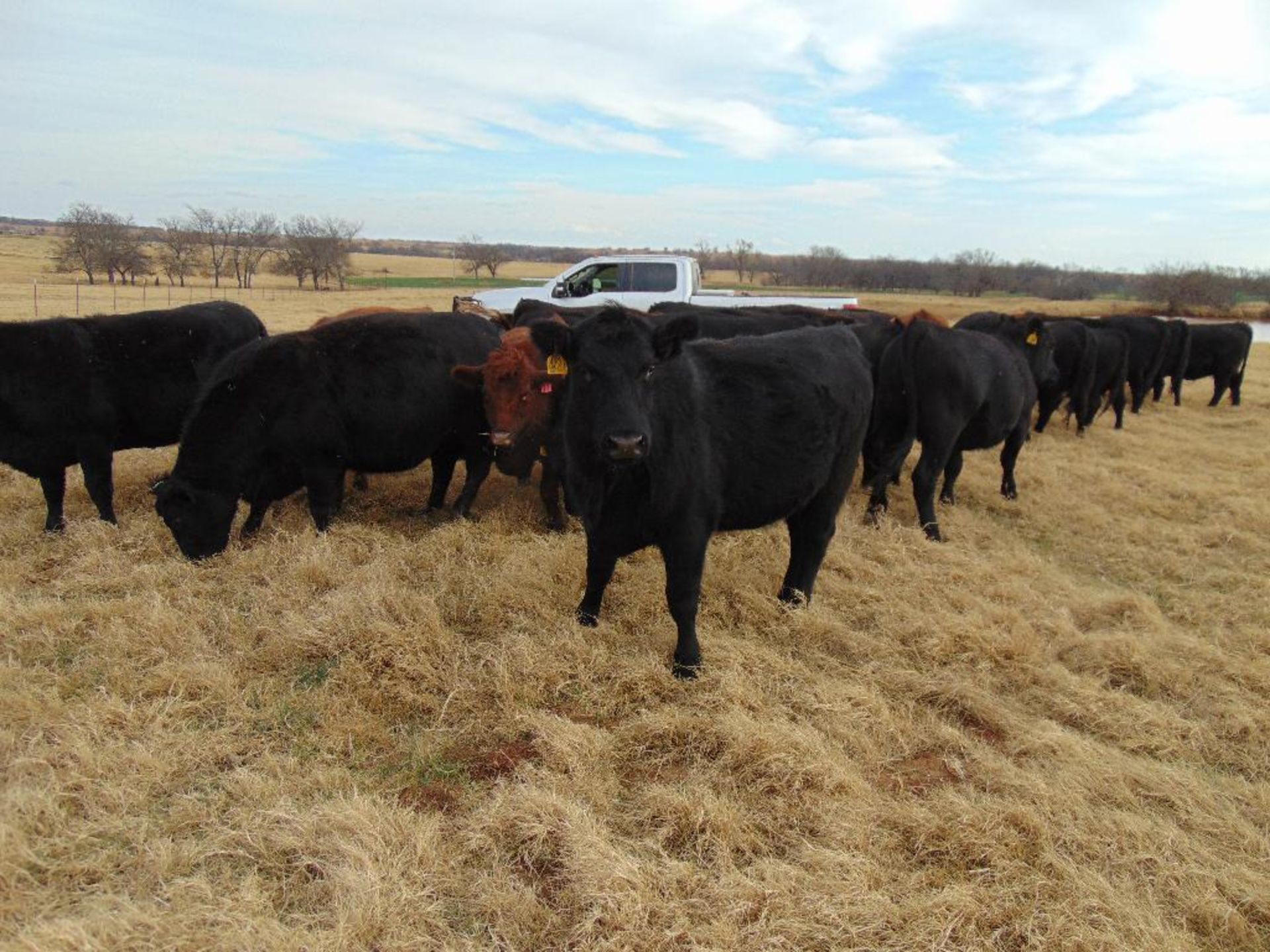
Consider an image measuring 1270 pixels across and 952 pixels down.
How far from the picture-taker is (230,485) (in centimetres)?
544

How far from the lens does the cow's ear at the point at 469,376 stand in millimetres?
5914

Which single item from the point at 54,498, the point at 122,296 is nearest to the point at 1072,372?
the point at 54,498

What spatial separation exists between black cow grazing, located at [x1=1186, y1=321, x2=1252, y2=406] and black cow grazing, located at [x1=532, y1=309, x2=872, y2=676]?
16.3 meters

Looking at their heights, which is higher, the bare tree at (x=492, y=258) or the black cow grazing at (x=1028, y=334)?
the bare tree at (x=492, y=258)

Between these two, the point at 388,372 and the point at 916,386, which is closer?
the point at 388,372

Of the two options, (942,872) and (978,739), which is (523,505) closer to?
(978,739)

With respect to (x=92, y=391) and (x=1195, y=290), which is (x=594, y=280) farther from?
(x=1195, y=290)

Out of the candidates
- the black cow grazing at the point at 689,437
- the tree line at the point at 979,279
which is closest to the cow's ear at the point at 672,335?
the black cow grazing at the point at 689,437

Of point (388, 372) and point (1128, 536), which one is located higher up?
point (388, 372)

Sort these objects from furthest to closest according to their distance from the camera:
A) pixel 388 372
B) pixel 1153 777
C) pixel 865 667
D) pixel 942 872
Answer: pixel 388 372, pixel 865 667, pixel 1153 777, pixel 942 872

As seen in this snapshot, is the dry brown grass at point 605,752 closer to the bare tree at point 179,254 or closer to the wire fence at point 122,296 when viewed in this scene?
the wire fence at point 122,296

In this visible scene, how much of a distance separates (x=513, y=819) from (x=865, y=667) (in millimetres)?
2213

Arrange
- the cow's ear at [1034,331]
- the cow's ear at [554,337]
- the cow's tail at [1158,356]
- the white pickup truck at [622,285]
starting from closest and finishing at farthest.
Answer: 1. the cow's ear at [554,337]
2. the cow's ear at [1034,331]
3. the white pickup truck at [622,285]
4. the cow's tail at [1158,356]

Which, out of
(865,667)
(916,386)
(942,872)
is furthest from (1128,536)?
(942,872)
